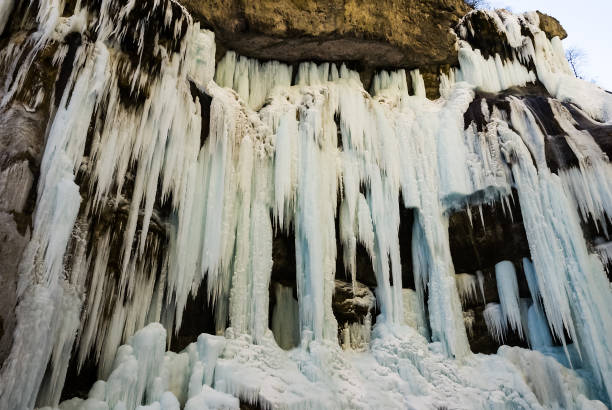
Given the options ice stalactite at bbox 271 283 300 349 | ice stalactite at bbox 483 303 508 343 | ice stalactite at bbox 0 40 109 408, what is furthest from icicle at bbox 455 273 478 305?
ice stalactite at bbox 0 40 109 408

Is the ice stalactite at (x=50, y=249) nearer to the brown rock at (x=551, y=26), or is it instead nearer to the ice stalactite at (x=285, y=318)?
the ice stalactite at (x=285, y=318)

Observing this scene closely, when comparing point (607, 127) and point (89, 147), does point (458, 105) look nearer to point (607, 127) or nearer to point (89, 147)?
point (607, 127)

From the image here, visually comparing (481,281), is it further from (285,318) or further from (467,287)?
(285,318)

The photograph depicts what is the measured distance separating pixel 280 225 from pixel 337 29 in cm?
406

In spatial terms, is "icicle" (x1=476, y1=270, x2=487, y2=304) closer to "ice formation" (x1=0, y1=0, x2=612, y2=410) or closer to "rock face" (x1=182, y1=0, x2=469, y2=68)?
"ice formation" (x1=0, y1=0, x2=612, y2=410)

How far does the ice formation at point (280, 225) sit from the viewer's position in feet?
17.8

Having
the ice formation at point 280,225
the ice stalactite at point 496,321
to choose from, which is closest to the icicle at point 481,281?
the ice formation at point 280,225

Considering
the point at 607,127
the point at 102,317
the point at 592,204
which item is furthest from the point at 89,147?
the point at 607,127

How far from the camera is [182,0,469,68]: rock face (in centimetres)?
869

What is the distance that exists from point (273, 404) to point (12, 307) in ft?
10.5

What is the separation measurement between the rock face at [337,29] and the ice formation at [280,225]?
38 cm

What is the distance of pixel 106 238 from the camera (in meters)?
6.02

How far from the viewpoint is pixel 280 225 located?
25.6 feet

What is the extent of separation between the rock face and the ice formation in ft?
1.25
